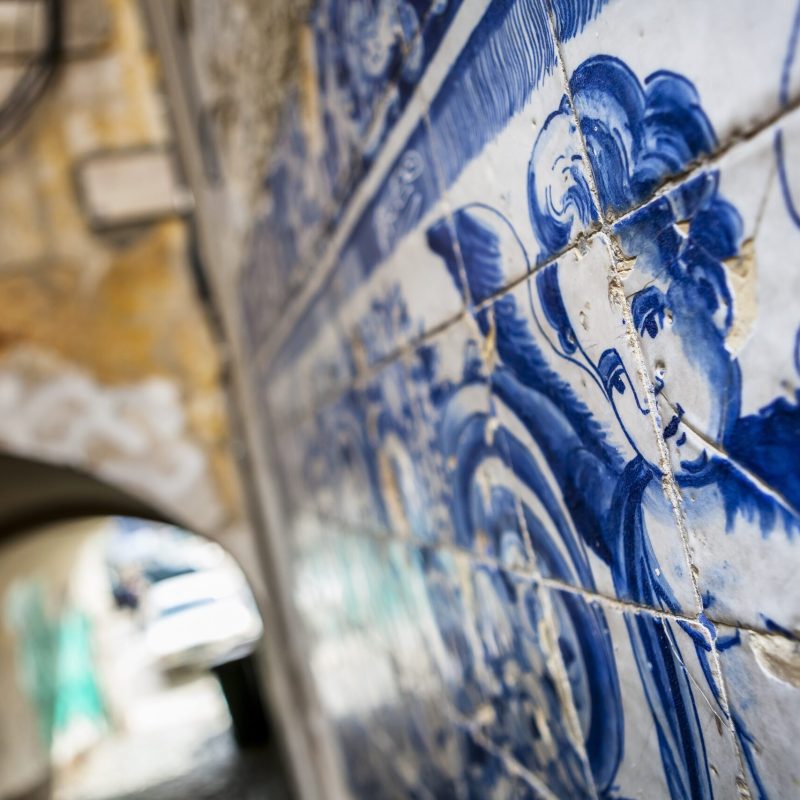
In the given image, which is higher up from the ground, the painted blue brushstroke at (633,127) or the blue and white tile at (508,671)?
the painted blue brushstroke at (633,127)

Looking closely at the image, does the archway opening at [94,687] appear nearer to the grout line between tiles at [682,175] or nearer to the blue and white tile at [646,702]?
the blue and white tile at [646,702]

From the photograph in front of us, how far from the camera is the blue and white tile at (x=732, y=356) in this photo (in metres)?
0.41

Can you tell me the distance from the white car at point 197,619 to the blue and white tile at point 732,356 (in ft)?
28.7

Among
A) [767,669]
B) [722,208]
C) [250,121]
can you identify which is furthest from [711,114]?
[250,121]

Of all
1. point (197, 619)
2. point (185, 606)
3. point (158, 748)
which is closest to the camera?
point (158, 748)

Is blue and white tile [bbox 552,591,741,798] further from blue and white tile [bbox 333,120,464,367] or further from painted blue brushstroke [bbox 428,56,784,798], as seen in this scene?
blue and white tile [bbox 333,120,464,367]

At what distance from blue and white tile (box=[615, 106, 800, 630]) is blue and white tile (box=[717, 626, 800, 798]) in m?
0.02

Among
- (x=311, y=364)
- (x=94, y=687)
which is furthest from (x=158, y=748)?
(x=311, y=364)

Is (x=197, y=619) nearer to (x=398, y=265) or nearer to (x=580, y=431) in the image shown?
(x=398, y=265)

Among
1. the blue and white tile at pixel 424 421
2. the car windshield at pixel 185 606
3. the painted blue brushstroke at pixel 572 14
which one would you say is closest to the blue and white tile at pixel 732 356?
the painted blue brushstroke at pixel 572 14

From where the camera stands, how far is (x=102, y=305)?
9.86ft

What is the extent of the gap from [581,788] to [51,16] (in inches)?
125

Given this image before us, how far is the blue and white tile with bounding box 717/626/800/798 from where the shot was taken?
46 cm

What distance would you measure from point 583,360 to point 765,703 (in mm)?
273
